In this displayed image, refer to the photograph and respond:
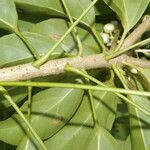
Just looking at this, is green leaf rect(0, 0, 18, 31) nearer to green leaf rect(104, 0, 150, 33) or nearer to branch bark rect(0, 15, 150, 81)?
branch bark rect(0, 15, 150, 81)

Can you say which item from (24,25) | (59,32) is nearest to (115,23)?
(59,32)

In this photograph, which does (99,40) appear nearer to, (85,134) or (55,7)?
(55,7)

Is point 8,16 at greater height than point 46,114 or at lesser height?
greater

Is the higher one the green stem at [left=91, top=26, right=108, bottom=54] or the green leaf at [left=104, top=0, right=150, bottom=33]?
the green leaf at [left=104, top=0, right=150, bottom=33]

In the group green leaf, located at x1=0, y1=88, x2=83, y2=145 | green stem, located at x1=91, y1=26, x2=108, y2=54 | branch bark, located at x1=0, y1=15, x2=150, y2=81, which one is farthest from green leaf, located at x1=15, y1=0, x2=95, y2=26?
green leaf, located at x1=0, y1=88, x2=83, y2=145

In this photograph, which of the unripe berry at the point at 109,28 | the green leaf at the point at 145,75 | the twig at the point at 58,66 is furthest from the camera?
the unripe berry at the point at 109,28

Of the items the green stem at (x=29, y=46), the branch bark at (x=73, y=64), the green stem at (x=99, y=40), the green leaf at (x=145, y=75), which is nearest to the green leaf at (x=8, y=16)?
the green stem at (x=29, y=46)

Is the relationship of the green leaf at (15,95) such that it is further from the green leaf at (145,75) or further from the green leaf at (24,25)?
the green leaf at (145,75)
